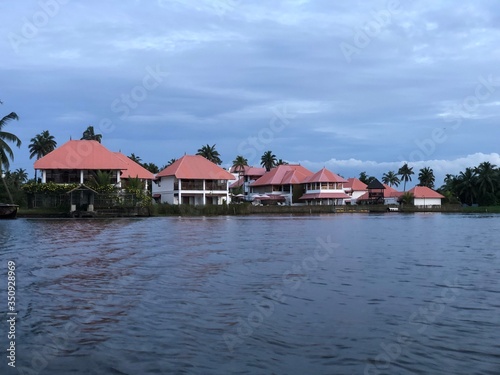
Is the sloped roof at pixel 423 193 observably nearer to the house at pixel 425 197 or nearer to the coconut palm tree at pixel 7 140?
the house at pixel 425 197

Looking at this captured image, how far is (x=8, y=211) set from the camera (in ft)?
154

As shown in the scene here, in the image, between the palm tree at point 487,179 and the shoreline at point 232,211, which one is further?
the palm tree at point 487,179

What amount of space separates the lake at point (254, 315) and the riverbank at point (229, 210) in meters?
36.9

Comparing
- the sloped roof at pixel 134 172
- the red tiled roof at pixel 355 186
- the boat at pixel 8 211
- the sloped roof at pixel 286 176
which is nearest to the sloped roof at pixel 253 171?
the sloped roof at pixel 286 176

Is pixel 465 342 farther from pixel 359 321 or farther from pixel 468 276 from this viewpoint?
pixel 468 276

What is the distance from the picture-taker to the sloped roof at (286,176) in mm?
88562

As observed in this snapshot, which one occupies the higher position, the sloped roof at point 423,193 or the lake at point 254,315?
the sloped roof at point 423,193

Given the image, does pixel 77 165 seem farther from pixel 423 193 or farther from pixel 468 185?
pixel 468 185

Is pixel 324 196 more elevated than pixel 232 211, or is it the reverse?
pixel 324 196

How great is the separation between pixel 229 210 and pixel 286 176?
29.4 meters

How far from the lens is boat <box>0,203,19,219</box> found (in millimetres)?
46616

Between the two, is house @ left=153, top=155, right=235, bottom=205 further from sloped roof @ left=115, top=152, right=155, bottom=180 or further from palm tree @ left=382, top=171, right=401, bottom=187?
palm tree @ left=382, top=171, right=401, bottom=187

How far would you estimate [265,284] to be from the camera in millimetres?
11820

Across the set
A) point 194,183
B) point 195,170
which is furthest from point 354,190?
point 194,183
